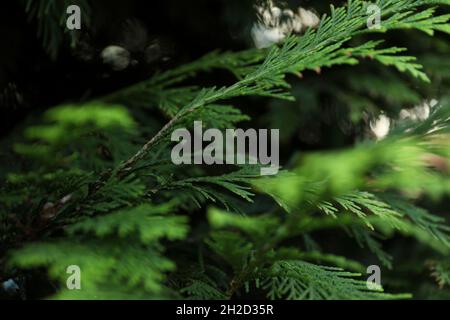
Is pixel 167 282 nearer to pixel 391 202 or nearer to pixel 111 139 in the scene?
pixel 111 139

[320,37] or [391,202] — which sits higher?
[320,37]

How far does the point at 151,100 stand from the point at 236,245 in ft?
3.74

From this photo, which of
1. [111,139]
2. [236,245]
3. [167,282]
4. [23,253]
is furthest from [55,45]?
[236,245]

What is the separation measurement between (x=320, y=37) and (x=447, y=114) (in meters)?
0.48

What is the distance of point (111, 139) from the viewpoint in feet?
6.08

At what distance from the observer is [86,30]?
2.20 m

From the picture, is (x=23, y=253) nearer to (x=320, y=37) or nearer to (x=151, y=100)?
(x=320, y=37)

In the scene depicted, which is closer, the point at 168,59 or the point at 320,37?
the point at 320,37

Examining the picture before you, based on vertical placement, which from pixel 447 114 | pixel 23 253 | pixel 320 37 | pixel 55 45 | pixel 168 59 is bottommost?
pixel 23 253
